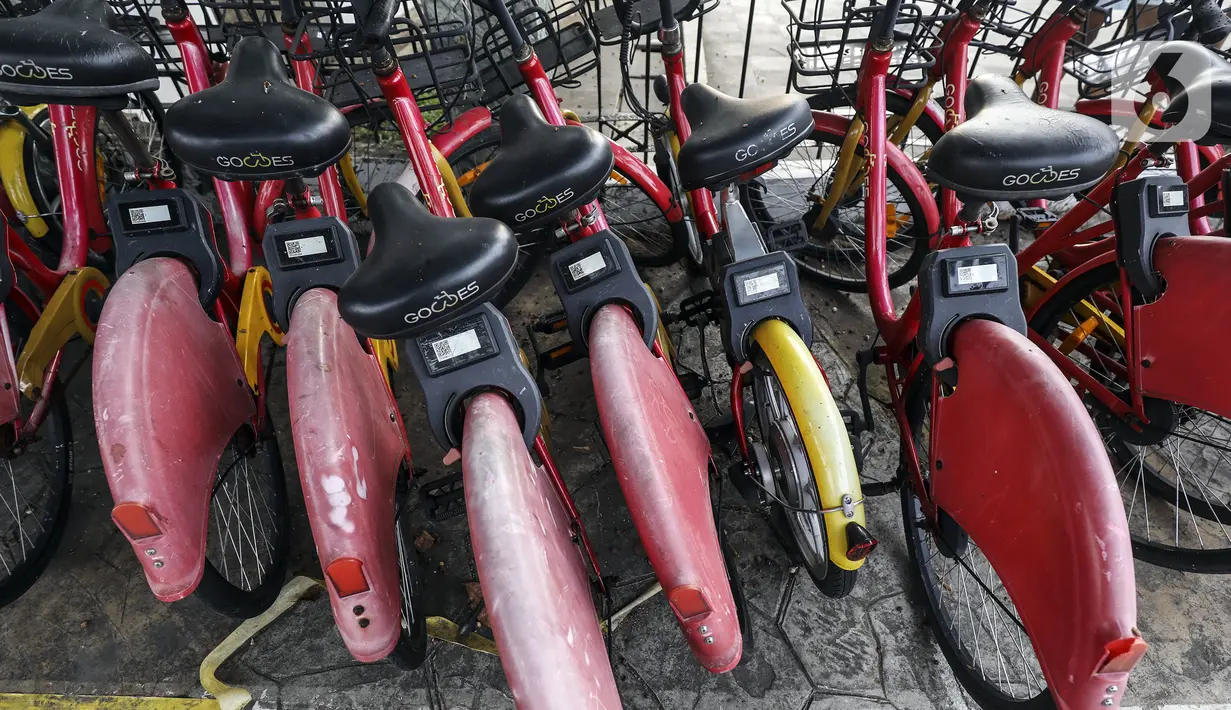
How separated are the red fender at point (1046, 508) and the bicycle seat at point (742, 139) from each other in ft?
2.24

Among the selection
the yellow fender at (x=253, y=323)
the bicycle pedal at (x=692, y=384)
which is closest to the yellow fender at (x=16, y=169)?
the yellow fender at (x=253, y=323)

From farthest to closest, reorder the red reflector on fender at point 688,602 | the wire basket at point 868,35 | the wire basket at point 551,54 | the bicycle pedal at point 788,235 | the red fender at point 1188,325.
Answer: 1. the wire basket at point 551,54
2. the bicycle pedal at point 788,235
3. the wire basket at point 868,35
4. the red fender at point 1188,325
5. the red reflector on fender at point 688,602

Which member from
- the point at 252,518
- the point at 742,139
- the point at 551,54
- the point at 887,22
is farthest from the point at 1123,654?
the point at 551,54

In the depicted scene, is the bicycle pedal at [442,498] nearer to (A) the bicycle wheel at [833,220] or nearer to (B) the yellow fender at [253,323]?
(B) the yellow fender at [253,323]

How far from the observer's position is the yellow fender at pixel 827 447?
5.43 feet

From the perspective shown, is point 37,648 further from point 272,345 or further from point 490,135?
point 490,135

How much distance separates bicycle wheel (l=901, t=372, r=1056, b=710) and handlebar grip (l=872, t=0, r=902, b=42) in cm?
108

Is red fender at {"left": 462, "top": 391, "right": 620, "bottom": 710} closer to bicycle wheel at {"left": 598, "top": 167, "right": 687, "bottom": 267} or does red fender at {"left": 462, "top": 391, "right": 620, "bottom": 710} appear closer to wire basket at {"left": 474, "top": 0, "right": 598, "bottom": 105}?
wire basket at {"left": 474, "top": 0, "right": 598, "bottom": 105}

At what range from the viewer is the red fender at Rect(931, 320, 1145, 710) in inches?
49.9

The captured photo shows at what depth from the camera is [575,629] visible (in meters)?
Result: 1.19

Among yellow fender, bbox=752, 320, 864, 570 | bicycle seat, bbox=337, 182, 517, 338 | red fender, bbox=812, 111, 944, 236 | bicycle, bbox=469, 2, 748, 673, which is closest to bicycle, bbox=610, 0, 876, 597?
yellow fender, bbox=752, 320, 864, 570

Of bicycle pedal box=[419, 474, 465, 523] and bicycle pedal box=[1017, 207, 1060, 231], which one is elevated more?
bicycle pedal box=[1017, 207, 1060, 231]

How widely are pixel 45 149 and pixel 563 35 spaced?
7.65 ft

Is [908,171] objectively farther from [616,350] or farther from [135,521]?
[135,521]
